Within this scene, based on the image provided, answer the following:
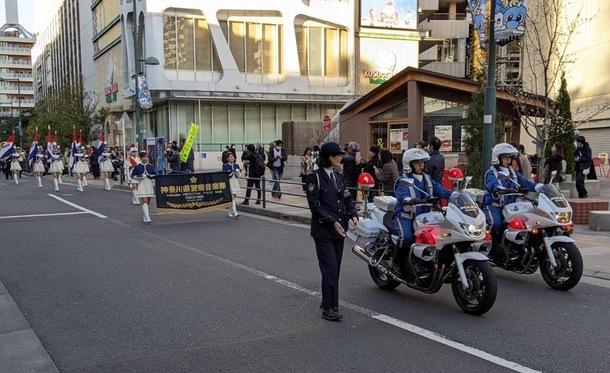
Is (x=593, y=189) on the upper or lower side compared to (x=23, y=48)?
lower

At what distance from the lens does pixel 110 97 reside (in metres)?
51.2

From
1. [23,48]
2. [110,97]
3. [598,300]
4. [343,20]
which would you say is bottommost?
[598,300]

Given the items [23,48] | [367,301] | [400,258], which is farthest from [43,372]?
[23,48]

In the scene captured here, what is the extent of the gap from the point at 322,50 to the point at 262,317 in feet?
128

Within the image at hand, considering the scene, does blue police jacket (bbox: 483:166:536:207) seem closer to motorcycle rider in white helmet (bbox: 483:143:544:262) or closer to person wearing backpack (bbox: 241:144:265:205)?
motorcycle rider in white helmet (bbox: 483:143:544:262)

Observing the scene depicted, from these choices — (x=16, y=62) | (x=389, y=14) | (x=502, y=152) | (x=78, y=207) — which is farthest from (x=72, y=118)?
(x=16, y=62)

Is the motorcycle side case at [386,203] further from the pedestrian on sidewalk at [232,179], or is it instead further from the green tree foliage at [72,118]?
the green tree foliage at [72,118]

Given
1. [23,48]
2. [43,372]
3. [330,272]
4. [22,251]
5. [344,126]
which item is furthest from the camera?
[23,48]

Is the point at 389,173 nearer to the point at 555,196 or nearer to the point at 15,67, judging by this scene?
the point at 555,196

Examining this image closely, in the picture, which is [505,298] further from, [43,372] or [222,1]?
[222,1]

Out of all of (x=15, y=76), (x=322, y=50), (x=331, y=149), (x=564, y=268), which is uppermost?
(x=15, y=76)

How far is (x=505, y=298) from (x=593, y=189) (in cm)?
1136

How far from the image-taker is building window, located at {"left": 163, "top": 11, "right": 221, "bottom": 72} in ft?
125

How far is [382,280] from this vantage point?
723 centimetres
